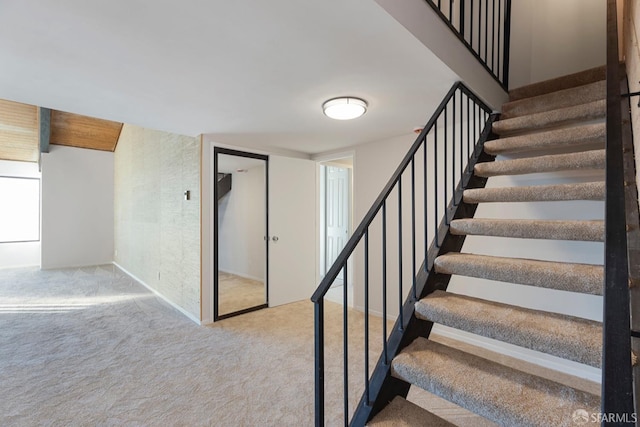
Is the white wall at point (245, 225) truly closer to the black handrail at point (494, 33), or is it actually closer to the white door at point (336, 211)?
the white door at point (336, 211)

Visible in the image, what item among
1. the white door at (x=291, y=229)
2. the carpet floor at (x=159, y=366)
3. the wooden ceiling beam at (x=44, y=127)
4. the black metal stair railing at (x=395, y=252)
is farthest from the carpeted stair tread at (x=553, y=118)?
the wooden ceiling beam at (x=44, y=127)

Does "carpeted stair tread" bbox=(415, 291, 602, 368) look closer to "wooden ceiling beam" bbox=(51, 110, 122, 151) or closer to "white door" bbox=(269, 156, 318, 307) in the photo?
"white door" bbox=(269, 156, 318, 307)

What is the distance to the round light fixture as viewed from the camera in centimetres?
230

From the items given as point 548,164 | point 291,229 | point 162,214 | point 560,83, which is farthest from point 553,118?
point 162,214

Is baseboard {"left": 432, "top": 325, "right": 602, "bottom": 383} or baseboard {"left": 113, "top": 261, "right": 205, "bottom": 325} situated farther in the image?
baseboard {"left": 113, "top": 261, "right": 205, "bottom": 325}

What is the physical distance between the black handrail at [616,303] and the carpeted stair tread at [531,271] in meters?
0.65

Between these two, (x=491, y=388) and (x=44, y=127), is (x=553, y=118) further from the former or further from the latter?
(x=44, y=127)

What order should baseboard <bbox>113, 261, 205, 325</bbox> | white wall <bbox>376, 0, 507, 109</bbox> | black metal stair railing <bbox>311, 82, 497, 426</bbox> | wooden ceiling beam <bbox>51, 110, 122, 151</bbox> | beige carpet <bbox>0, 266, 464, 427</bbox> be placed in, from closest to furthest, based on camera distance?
black metal stair railing <bbox>311, 82, 497, 426</bbox> < white wall <bbox>376, 0, 507, 109</bbox> < beige carpet <bbox>0, 266, 464, 427</bbox> < baseboard <bbox>113, 261, 205, 325</bbox> < wooden ceiling beam <bbox>51, 110, 122, 151</bbox>

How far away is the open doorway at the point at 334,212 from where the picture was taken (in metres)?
5.34

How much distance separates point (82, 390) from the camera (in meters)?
2.15

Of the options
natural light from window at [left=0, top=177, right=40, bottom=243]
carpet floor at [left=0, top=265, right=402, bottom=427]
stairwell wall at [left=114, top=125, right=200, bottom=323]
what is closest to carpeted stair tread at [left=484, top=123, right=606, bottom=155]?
carpet floor at [left=0, top=265, right=402, bottom=427]

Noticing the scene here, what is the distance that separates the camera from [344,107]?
2330 mm

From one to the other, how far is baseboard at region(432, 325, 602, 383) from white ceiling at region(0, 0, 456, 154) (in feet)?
6.93

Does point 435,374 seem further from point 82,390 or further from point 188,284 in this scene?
point 188,284
